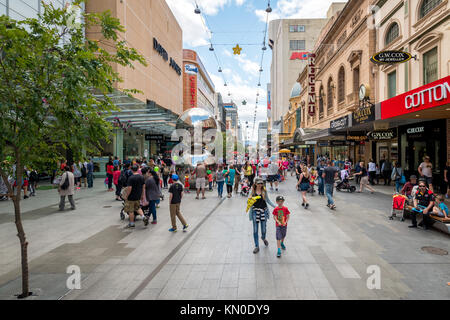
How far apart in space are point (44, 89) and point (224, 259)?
465cm

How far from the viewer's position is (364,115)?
51.2 ft

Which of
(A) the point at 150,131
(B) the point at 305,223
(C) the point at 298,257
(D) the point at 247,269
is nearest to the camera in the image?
(D) the point at 247,269

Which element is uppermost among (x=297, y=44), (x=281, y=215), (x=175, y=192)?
(x=297, y=44)

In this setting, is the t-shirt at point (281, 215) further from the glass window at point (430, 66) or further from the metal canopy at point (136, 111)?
the metal canopy at point (136, 111)

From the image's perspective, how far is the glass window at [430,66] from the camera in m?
13.9

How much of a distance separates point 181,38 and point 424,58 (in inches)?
1784

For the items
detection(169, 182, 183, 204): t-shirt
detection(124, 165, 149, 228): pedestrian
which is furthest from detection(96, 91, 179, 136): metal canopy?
detection(169, 182, 183, 204): t-shirt

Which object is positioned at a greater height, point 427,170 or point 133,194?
point 427,170

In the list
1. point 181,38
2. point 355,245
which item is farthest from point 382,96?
point 181,38

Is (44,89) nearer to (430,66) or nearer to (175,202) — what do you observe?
(175,202)

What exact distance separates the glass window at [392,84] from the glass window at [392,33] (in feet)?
7.51

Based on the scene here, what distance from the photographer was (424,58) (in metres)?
14.8

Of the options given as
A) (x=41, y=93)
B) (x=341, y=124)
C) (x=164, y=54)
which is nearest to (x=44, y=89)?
(x=41, y=93)
